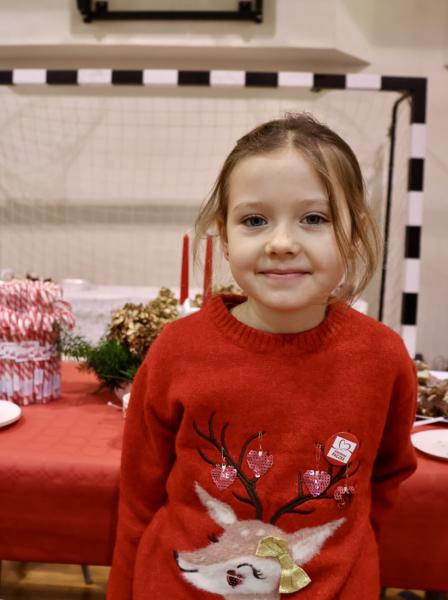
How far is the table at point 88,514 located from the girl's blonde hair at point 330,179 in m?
0.39

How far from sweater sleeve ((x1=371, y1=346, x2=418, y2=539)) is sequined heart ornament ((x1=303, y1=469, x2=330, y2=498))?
127mm

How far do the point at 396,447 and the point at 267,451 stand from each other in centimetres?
19

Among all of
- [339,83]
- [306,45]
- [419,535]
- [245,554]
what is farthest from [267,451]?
[306,45]

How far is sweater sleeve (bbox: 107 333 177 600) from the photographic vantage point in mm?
751

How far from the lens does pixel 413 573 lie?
91cm

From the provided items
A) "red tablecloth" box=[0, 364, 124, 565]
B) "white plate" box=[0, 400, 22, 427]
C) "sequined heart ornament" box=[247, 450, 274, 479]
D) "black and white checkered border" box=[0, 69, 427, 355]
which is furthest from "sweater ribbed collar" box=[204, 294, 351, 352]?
"black and white checkered border" box=[0, 69, 427, 355]

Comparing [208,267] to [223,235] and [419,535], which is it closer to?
[223,235]

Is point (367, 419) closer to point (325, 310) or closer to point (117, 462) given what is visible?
point (325, 310)

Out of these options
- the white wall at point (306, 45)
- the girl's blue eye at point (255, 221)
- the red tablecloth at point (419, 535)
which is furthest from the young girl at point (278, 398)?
the white wall at point (306, 45)

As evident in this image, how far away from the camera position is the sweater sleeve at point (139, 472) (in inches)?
29.6

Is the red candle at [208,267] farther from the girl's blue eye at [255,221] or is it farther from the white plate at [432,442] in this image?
the white plate at [432,442]

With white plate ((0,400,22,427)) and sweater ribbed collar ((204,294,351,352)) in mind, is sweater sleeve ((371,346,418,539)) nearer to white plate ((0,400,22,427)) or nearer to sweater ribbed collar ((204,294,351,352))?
sweater ribbed collar ((204,294,351,352))

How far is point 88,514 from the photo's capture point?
911mm

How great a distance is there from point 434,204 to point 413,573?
8.47ft
